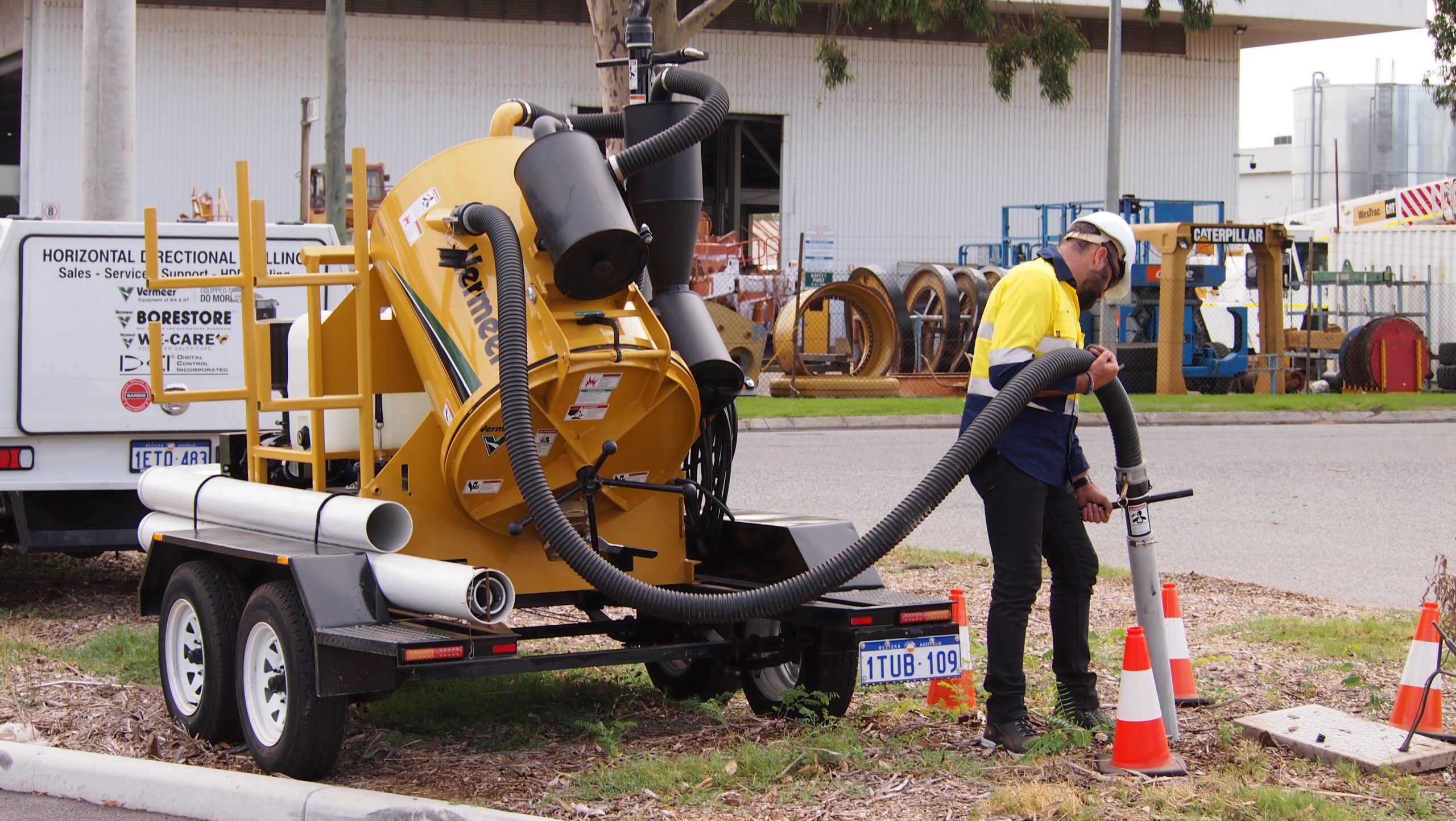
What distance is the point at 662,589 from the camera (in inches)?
204

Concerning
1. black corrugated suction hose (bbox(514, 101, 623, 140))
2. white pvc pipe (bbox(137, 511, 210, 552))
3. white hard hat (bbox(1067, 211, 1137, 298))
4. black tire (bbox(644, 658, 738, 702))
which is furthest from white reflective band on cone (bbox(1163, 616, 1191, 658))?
white pvc pipe (bbox(137, 511, 210, 552))

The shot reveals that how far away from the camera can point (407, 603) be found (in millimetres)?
4965

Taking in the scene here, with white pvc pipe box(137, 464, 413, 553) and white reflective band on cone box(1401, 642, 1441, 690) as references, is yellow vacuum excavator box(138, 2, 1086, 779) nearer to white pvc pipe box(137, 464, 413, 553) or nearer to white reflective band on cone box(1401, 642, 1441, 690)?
white pvc pipe box(137, 464, 413, 553)

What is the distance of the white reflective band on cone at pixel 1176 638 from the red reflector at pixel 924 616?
3.41 feet

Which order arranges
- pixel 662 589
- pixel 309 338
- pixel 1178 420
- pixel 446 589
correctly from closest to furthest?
pixel 446 589
pixel 662 589
pixel 309 338
pixel 1178 420

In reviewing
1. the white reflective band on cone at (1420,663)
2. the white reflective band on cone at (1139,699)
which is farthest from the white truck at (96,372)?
the white reflective band on cone at (1420,663)

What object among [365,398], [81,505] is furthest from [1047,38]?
[365,398]

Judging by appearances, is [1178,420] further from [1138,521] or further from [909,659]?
[909,659]

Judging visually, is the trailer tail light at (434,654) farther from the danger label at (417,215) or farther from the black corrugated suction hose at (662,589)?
the danger label at (417,215)

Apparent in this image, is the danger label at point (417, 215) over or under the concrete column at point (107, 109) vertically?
under

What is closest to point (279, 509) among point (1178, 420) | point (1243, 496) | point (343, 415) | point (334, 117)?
point (343, 415)

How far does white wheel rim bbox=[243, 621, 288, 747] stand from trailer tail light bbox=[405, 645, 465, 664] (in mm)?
734

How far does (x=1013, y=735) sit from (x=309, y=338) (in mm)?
2957

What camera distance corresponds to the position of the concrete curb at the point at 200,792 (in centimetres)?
457
